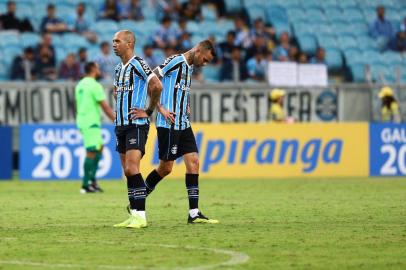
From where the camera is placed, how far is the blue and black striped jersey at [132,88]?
38.9 ft

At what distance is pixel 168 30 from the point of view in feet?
86.1

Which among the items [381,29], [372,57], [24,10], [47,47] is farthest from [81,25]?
[381,29]

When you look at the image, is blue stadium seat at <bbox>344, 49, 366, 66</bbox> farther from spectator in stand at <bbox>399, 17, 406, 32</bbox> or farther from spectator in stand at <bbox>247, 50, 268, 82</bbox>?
spectator in stand at <bbox>247, 50, 268, 82</bbox>

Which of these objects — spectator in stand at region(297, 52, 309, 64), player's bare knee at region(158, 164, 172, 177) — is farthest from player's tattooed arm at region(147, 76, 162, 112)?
spectator in stand at region(297, 52, 309, 64)

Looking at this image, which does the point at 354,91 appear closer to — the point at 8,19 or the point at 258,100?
the point at 258,100

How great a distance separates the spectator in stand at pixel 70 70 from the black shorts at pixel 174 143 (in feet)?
38.2

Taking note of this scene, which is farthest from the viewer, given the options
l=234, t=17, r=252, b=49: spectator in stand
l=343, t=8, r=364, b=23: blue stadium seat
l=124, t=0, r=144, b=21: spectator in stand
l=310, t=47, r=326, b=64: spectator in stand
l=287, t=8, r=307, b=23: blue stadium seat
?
l=343, t=8, r=364, b=23: blue stadium seat

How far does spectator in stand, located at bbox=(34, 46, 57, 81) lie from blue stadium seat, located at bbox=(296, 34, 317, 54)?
7.63 metres

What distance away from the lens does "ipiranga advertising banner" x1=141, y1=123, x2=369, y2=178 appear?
23516mm

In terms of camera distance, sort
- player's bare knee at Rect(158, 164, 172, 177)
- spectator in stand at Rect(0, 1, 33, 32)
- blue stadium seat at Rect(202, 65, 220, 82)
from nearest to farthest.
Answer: player's bare knee at Rect(158, 164, 172, 177) → spectator in stand at Rect(0, 1, 33, 32) → blue stadium seat at Rect(202, 65, 220, 82)

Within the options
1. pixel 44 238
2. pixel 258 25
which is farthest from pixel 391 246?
pixel 258 25

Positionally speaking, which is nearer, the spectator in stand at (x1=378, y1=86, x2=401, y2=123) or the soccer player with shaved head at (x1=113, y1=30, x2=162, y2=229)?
the soccer player with shaved head at (x1=113, y1=30, x2=162, y2=229)

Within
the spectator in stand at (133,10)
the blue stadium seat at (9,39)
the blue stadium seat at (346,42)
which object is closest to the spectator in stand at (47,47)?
the blue stadium seat at (9,39)

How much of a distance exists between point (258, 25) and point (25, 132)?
770cm
